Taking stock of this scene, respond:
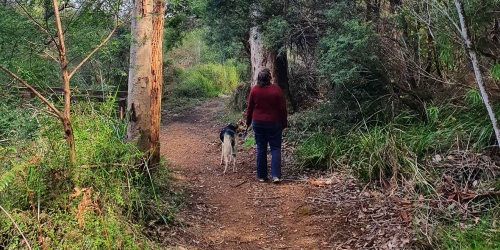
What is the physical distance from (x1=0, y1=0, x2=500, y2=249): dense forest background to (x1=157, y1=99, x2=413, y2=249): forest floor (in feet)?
0.89

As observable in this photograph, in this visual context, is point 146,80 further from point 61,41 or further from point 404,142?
point 404,142

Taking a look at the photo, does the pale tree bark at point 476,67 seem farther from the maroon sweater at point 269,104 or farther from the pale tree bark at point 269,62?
the pale tree bark at point 269,62

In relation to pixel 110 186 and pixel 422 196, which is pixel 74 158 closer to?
pixel 110 186

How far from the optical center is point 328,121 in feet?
29.8

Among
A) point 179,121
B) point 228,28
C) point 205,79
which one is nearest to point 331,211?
point 228,28

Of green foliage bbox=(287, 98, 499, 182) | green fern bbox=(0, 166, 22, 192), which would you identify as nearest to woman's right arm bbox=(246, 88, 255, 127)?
green foliage bbox=(287, 98, 499, 182)

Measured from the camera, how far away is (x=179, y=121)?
55.1 ft

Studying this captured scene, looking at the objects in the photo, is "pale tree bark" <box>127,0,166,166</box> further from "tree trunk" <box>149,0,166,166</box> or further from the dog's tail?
the dog's tail

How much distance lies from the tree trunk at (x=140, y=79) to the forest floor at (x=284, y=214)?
1.09 m

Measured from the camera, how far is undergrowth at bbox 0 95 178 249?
149 inches

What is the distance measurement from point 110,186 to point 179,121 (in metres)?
12.3

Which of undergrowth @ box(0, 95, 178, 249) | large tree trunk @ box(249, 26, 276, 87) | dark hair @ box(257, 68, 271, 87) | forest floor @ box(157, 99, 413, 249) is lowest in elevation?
forest floor @ box(157, 99, 413, 249)

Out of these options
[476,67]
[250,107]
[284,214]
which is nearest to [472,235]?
[476,67]

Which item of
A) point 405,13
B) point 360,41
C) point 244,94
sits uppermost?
point 405,13
